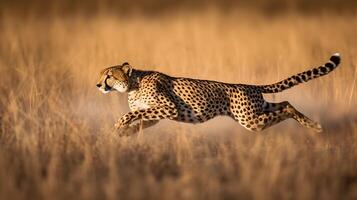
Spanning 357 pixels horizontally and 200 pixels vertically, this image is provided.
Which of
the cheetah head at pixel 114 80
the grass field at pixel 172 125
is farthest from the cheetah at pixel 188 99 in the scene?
the grass field at pixel 172 125

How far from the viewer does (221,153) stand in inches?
Answer: 284

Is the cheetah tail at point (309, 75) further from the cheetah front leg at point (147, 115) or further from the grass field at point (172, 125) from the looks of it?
the cheetah front leg at point (147, 115)

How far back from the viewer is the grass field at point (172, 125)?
5891mm

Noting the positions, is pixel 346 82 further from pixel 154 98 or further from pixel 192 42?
pixel 192 42

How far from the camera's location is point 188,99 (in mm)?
8172

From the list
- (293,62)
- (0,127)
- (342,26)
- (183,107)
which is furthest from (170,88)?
(342,26)

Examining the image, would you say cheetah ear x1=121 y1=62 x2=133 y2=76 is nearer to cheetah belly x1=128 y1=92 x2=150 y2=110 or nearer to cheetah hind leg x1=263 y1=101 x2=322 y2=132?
cheetah belly x1=128 y1=92 x2=150 y2=110

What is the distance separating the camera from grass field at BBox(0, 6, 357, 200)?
19.3 ft

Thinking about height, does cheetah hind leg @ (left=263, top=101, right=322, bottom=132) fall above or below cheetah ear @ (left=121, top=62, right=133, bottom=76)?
below

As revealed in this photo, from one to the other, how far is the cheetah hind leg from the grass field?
0.13 meters

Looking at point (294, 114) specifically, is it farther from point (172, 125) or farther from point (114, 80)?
point (114, 80)

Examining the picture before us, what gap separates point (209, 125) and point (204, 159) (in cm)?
254

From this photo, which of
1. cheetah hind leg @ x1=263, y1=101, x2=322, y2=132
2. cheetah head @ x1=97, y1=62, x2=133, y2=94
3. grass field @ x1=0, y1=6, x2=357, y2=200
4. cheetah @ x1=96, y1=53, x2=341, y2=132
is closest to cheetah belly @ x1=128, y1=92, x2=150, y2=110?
cheetah @ x1=96, y1=53, x2=341, y2=132

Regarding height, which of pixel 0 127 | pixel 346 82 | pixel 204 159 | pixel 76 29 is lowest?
pixel 204 159
